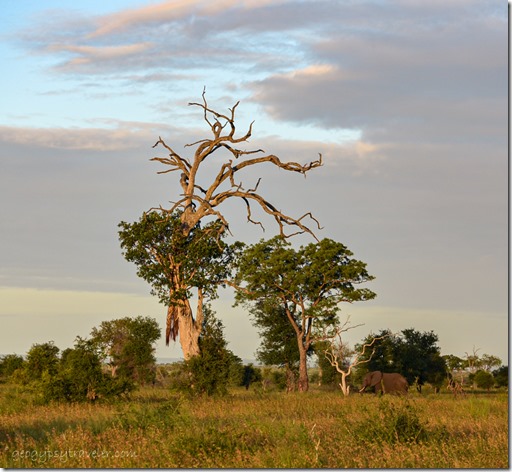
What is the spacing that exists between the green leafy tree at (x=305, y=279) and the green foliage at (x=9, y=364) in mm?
21972

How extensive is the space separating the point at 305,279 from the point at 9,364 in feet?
90.3

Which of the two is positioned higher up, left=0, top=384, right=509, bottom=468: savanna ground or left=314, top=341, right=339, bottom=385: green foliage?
left=314, top=341, right=339, bottom=385: green foliage

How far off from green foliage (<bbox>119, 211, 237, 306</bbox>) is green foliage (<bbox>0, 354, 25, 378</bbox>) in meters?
27.7

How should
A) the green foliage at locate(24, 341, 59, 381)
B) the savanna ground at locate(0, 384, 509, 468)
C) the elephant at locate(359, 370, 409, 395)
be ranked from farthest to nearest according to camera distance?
the elephant at locate(359, 370, 409, 395) < the green foliage at locate(24, 341, 59, 381) < the savanna ground at locate(0, 384, 509, 468)

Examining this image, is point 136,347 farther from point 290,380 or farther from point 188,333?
point 188,333

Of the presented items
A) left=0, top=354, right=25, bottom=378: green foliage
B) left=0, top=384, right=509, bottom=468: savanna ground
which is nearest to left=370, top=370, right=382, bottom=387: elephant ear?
left=0, top=384, right=509, bottom=468: savanna ground

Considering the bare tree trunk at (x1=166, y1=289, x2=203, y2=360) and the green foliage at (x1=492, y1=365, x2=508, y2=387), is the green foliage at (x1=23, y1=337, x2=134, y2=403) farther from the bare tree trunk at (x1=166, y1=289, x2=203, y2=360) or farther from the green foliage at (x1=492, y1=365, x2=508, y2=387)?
the green foliage at (x1=492, y1=365, x2=508, y2=387)

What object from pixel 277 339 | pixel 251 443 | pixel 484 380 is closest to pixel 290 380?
pixel 277 339

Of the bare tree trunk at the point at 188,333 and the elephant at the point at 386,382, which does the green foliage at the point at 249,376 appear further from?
the bare tree trunk at the point at 188,333

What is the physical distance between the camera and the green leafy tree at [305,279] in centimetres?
4709

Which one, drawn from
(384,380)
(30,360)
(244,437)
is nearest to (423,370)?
(384,380)

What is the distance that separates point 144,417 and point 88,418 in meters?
3.93

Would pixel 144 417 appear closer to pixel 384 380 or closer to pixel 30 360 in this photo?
pixel 30 360

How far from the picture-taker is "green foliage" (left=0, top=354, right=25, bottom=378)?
60.0 meters
